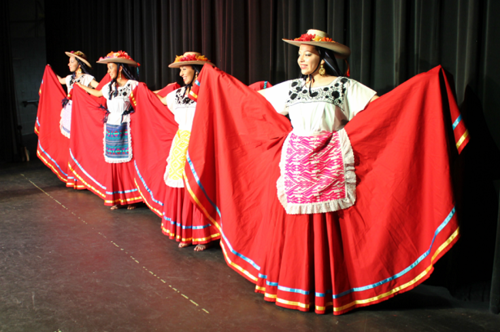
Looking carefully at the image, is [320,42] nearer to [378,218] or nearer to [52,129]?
[378,218]

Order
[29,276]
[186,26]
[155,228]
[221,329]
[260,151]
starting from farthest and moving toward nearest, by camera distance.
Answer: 1. [186,26]
2. [155,228]
3. [29,276]
4. [260,151]
5. [221,329]

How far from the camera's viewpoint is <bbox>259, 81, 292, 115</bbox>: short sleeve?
248cm

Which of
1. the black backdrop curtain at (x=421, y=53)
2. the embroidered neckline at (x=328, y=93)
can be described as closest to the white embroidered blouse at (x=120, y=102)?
the black backdrop curtain at (x=421, y=53)

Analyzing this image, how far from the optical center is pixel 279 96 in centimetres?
251

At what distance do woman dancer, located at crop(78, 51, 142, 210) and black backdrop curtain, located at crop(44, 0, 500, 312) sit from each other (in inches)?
31.7

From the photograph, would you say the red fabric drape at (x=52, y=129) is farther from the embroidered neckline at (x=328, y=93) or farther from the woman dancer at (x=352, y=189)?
the embroidered neckline at (x=328, y=93)

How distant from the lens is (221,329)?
2174 mm

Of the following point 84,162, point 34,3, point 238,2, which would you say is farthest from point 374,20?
point 34,3

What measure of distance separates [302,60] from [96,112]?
3067 mm

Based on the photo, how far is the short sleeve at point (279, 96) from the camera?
97.7 inches

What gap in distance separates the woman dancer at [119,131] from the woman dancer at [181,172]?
35.9 inches

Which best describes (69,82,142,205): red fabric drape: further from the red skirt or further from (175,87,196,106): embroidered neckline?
(175,87,196,106): embroidered neckline

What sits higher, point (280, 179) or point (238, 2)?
point (238, 2)

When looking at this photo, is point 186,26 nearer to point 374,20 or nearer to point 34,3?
point 374,20
